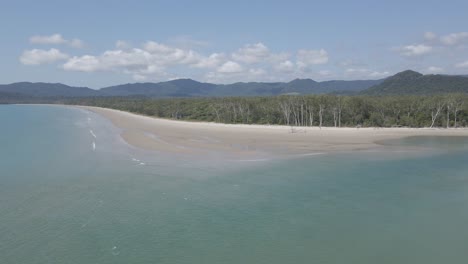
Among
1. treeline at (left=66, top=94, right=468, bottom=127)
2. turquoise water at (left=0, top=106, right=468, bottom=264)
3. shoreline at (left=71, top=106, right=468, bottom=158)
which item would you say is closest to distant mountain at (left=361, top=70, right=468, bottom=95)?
treeline at (left=66, top=94, right=468, bottom=127)

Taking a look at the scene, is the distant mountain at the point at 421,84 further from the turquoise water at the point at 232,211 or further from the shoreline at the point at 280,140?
the turquoise water at the point at 232,211

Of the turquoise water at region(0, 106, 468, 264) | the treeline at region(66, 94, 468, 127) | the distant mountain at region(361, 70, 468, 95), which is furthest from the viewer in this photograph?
the distant mountain at region(361, 70, 468, 95)

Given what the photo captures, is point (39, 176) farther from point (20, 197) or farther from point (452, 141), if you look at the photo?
point (452, 141)

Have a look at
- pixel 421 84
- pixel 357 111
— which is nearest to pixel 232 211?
pixel 357 111

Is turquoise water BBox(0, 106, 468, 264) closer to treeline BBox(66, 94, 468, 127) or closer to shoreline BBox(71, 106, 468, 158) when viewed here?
shoreline BBox(71, 106, 468, 158)

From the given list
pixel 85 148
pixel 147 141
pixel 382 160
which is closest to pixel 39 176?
pixel 85 148

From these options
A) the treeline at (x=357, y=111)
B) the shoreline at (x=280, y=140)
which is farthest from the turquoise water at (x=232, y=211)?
the treeline at (x=357, y=111)
